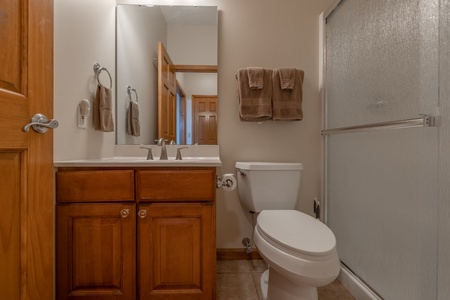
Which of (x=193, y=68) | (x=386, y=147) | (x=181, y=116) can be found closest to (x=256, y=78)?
(x=193, y=68)

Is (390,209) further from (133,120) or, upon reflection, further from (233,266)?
(133,120)

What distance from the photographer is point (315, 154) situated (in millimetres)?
1894

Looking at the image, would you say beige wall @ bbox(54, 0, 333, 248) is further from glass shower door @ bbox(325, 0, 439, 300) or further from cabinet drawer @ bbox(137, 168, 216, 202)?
cabinet drawer @ bbox(137, 168, 216, 202)

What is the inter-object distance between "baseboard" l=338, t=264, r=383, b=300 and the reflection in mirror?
120cm

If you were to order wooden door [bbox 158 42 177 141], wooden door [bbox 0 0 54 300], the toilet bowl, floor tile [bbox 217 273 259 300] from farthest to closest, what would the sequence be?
wooden door [bbox 158 42 177 141]
floor tile [bbox 217 273 259 300]
the toilet bowl
wooden door [bbox 0 0 54 300]

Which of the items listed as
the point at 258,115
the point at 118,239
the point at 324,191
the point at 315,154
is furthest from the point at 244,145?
the point at 118,239

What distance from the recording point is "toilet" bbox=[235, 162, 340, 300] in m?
0.95

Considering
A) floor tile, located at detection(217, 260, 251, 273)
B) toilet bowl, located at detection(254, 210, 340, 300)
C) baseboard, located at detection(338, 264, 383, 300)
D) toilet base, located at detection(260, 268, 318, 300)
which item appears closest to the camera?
toilet bowl, located at detection(254, 210, 340, 300)

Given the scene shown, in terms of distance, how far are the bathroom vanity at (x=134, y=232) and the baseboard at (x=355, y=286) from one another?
79 centimetres

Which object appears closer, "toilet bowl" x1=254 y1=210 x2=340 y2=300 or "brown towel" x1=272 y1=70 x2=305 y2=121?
"toilet bowl" x1=254 y1=210 x2=340 y2=300

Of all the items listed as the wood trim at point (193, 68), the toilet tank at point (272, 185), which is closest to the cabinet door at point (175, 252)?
the toilet tank at point (272, 185)

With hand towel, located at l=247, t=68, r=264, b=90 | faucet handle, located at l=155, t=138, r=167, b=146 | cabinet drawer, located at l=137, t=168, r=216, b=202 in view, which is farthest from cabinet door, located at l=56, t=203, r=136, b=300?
hand towel, located at l=247, t=68, r=264, b=90

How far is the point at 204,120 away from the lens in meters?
1.83

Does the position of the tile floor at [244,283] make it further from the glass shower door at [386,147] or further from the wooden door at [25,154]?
the wooden door at [25,154]
